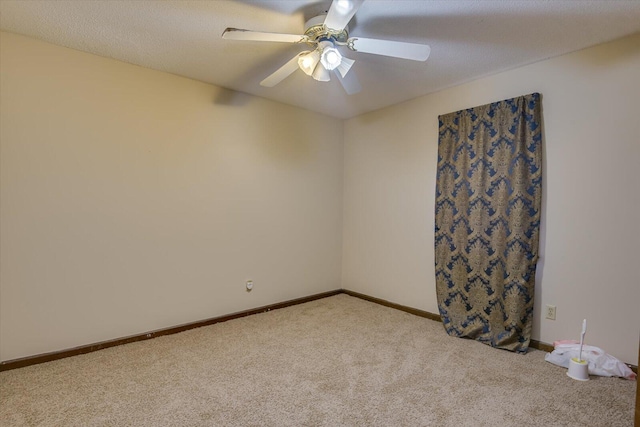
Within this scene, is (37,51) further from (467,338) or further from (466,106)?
(467,338)

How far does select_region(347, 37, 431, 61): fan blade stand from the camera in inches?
71.7

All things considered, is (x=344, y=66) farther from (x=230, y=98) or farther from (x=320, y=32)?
(x=230, y=98)

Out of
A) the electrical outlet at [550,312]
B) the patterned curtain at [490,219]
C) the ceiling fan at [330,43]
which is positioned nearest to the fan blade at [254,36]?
the ceiling fan at [330,43]

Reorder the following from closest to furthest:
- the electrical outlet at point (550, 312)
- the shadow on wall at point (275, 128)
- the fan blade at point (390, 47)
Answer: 1. the fan blade at point (390, 47)
2. the electrical outlet at point (550, 312)
3. the shadow on wall at point (275, 128)

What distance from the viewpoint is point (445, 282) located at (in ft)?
9.87

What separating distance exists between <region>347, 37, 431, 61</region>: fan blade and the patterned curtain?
1.17 meters

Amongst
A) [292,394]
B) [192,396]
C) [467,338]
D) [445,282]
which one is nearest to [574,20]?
[445,282]

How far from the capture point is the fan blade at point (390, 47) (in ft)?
5.98

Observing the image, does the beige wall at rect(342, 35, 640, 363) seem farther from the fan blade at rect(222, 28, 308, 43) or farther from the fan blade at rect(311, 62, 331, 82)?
the fan blade at rect(222, 28, 308, 43)

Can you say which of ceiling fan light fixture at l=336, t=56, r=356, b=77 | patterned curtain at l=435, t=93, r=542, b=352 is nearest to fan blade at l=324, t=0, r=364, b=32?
ceiling fan light fixture at l=336, t=56, r=356, b=77

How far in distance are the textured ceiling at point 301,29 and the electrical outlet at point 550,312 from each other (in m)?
1.86

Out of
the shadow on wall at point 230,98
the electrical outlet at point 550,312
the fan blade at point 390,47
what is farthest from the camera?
the shadow on wall at point 230,98

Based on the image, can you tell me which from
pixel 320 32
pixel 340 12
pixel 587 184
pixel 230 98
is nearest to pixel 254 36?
pixel 320 32

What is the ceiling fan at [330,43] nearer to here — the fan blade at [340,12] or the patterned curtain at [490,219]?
the fan blade at [340,12]
